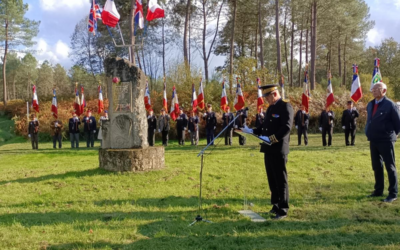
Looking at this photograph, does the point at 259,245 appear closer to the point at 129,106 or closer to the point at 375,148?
the point at 375,148

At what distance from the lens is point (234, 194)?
662 centimetres

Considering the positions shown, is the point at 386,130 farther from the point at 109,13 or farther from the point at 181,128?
the point at 181,128

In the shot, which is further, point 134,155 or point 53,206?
point 134,155

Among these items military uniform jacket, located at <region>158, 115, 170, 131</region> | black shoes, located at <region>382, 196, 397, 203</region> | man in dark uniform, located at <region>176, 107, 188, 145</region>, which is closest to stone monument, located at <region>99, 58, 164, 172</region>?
black shoes, located at <region>382, 196, 397, 203</region>

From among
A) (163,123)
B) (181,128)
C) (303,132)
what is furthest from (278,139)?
(181,128)

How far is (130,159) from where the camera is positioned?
26.9 ft

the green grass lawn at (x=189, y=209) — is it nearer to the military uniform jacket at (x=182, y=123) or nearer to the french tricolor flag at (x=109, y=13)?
the french tricolor flag at (x=109, y=13)

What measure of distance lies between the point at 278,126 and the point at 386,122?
7.38 ft

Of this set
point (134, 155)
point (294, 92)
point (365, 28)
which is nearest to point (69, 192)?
point (134, 155)

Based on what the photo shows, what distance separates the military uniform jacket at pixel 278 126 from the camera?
4.85 metres

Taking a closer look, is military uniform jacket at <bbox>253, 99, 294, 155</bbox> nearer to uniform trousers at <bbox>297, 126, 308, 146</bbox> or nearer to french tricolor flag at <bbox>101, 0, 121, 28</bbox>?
french tricolor flag at <bbox>101, 0, 121, 28</bbox>

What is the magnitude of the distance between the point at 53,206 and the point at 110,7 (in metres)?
8.42

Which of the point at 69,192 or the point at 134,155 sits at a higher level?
the point at 134,155

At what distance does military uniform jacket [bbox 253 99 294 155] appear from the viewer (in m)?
4.85
